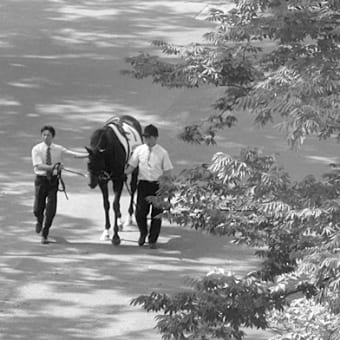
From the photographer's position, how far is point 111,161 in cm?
1802

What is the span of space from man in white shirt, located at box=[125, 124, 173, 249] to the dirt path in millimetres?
339

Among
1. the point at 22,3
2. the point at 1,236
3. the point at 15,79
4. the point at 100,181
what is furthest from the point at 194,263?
the point at 22,3

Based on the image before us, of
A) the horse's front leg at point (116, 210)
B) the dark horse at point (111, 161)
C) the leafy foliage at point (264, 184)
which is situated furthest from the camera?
the horse's front leg at point (116, 210)

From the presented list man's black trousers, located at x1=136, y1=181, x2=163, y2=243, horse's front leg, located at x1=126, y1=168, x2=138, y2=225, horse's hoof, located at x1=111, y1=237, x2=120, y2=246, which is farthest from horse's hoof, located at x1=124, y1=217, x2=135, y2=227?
man's black trousers, located at x1=136, y1=181, x2=163, y2=243

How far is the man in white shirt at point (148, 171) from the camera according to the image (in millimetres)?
17391

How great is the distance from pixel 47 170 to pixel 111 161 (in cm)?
96

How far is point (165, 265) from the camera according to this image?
17.2 metres

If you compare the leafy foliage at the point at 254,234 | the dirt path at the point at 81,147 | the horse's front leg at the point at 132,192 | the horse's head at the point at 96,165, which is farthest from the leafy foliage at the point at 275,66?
the horse's front leg at the point at 132,192

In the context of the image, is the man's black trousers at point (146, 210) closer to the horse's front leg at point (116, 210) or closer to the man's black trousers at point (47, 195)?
the horse's front leg at point (116, 210)

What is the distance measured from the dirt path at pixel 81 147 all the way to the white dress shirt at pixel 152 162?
1.12m

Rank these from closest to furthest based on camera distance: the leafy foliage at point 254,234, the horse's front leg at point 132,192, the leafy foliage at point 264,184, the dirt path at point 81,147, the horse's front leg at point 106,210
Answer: the leafy foliage at point 264,184 → the leafy foliage at point 254,234 → the dirt path at point 81,147 → the horse's front leg at point 106,210 → the horse's front leg at point 132,192

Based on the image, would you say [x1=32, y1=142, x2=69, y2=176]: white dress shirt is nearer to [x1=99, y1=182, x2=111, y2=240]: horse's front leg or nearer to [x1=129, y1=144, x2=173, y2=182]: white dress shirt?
[x1=99, y1=182, x2=111, y2=240]: horse's front leg

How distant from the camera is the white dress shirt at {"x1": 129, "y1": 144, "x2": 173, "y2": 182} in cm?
1739

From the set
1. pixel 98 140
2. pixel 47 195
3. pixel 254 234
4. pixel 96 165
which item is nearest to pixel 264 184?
pixel 254 234
